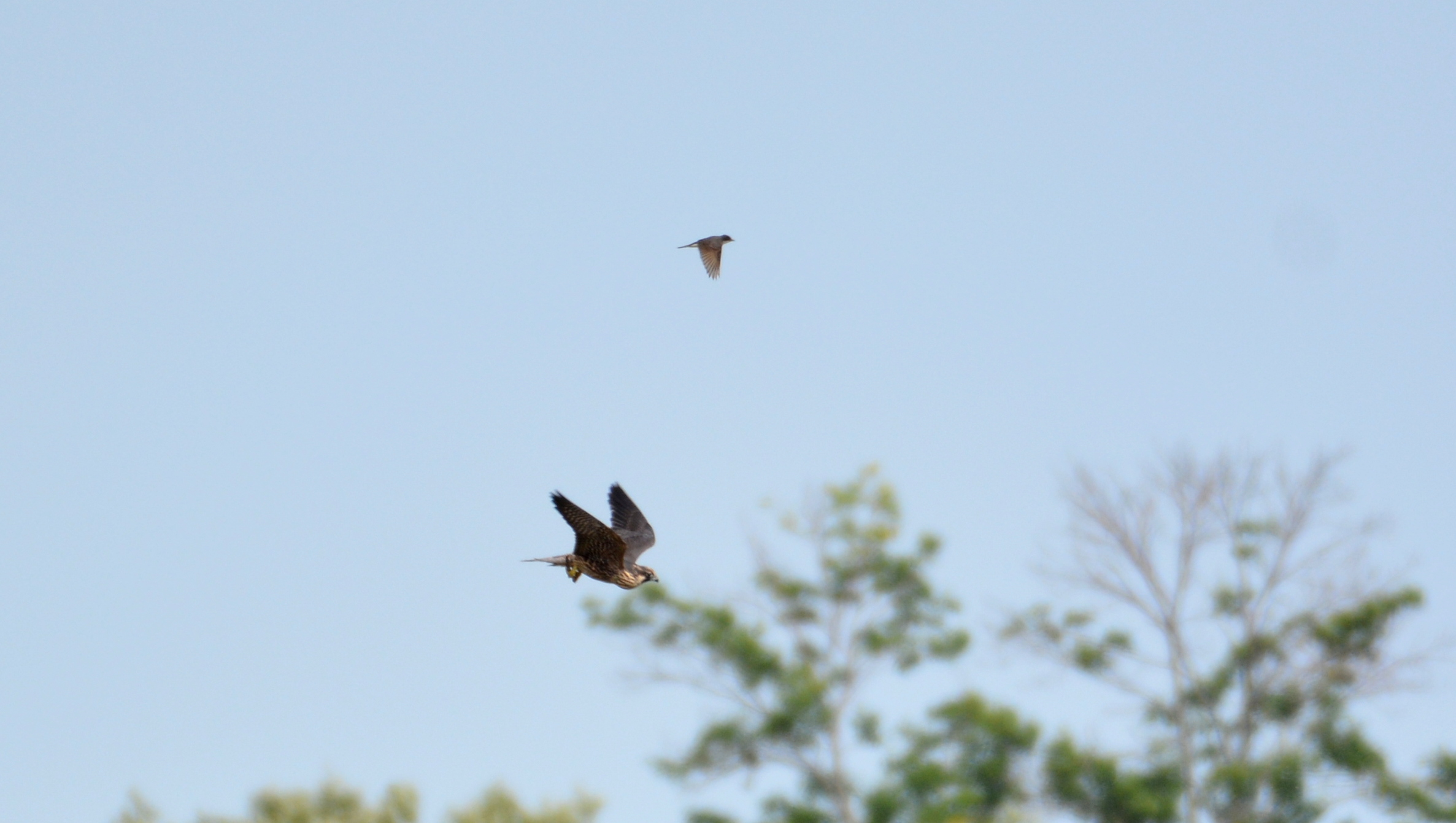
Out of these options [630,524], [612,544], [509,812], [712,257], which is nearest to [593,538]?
[612,544]

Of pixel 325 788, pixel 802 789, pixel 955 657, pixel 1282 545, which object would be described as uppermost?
pixel 1282 545

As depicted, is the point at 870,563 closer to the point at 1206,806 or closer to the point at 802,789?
the point at 802,789

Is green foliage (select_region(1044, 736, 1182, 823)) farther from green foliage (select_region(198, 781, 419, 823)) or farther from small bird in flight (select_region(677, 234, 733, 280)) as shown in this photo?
small bird in flight (select_region(677, 234, 733, 280))

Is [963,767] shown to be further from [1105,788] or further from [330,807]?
[330,807]

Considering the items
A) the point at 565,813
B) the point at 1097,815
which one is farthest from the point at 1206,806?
the point at 565,813

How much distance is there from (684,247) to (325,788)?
15.5 metres

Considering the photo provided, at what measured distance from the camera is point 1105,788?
90.0ft

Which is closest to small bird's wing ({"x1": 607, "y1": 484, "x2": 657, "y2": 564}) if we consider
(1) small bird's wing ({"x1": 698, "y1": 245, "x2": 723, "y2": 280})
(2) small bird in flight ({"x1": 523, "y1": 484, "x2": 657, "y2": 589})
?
(2) small bird in flight ({"x1": 523, "y1": 484, "x2": 657, "y2": 589})

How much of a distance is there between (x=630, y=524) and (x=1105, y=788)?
16.7 metres

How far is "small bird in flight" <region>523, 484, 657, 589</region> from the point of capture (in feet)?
38.7

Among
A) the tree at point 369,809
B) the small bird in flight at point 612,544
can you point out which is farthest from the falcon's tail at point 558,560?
the tree at point 369,809

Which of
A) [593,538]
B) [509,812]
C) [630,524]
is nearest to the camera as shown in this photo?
[593,538]

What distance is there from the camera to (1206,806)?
90.9ft

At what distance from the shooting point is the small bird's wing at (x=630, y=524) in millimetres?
13148
